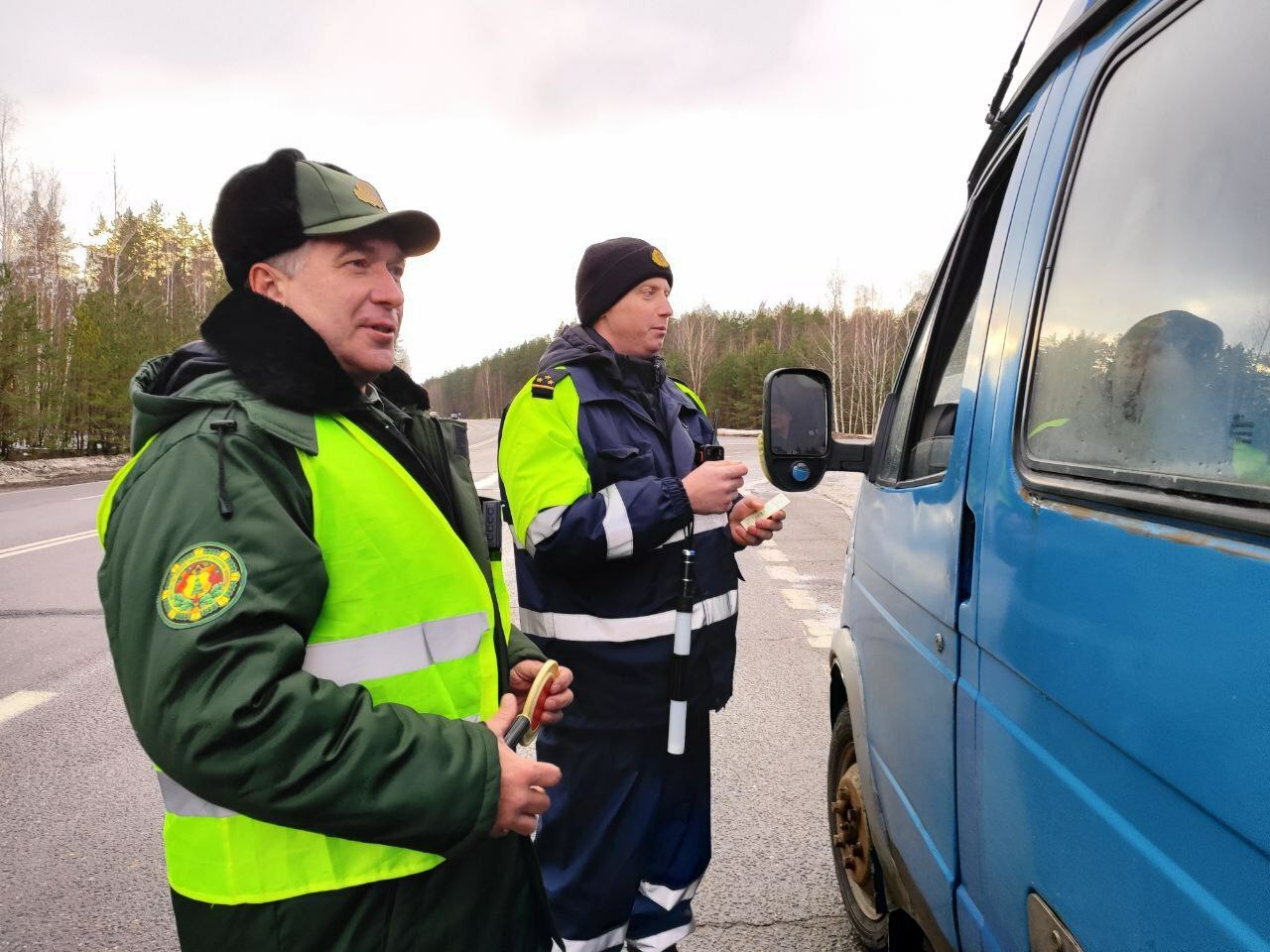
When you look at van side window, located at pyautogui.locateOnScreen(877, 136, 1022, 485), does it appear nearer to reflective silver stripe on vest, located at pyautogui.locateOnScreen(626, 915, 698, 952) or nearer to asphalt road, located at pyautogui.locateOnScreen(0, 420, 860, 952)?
reflective silver stripe on vest, located at pyautogui.locateOnScreen(626, 915, 698, 952)

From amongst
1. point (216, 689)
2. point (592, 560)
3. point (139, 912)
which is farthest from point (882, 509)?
point (139, 912)

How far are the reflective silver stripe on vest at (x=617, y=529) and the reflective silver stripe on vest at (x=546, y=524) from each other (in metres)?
0.12

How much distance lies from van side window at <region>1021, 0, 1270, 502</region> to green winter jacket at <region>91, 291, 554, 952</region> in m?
1.00

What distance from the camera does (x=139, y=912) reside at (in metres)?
2.86

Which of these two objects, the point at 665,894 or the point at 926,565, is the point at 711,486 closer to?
the point at 926,565

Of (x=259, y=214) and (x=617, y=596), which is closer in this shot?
(x=259, y=214)

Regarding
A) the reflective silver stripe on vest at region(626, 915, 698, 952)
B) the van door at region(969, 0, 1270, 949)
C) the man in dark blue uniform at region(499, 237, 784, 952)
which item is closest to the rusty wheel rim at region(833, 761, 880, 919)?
the man in dark blue uniform at region(499, 237, 784, 952)

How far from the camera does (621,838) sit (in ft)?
8.20

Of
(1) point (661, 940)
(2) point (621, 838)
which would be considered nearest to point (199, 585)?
(2) point (621, 838)

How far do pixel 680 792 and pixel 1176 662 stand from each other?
199 cm

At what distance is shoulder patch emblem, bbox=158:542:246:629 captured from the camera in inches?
46.2

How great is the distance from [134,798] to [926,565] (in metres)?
3.60

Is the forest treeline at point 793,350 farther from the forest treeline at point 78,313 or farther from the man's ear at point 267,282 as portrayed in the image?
the man's ear at point 267,282

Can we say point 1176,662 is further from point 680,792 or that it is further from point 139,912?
point 139,912
